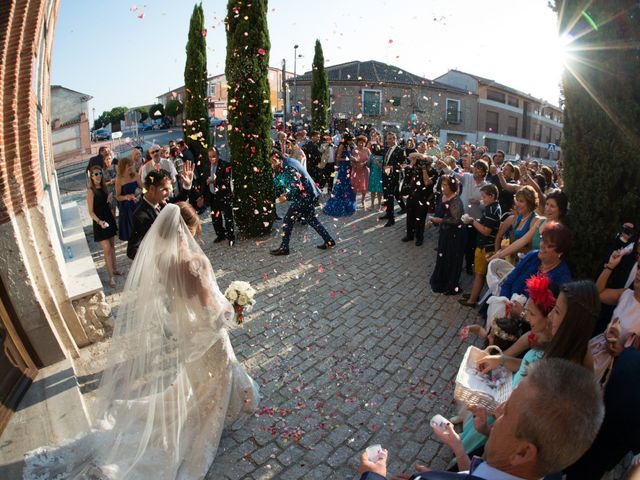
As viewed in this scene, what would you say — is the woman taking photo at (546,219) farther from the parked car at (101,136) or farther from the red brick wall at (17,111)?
the parked car at (101,136)

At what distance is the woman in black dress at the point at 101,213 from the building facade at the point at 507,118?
117 feet

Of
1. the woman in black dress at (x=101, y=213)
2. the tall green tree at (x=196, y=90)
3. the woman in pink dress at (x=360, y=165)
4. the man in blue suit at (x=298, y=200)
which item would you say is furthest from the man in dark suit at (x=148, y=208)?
the tall green tree at (x=196, y=90)

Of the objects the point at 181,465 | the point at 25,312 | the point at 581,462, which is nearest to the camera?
the point at 581,462

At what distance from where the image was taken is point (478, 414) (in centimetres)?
271

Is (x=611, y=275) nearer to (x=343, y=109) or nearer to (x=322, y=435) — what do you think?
(x=322, y=435)

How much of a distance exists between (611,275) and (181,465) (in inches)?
173

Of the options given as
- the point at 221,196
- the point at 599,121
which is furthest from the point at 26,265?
the point at 599,121

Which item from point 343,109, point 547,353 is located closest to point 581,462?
point 547,353

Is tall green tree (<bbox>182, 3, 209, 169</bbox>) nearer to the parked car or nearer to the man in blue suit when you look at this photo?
the man in blue suit

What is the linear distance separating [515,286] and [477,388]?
167cm

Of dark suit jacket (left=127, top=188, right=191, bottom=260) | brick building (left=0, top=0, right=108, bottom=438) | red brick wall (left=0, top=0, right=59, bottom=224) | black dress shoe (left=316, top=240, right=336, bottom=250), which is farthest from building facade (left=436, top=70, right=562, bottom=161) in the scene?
brick building (left=0, top=0, right=108, bottom=438)

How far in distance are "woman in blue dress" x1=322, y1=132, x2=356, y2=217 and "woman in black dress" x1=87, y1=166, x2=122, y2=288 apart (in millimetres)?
5850

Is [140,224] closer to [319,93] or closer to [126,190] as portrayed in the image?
[126,190]

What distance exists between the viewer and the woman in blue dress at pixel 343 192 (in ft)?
36.2
